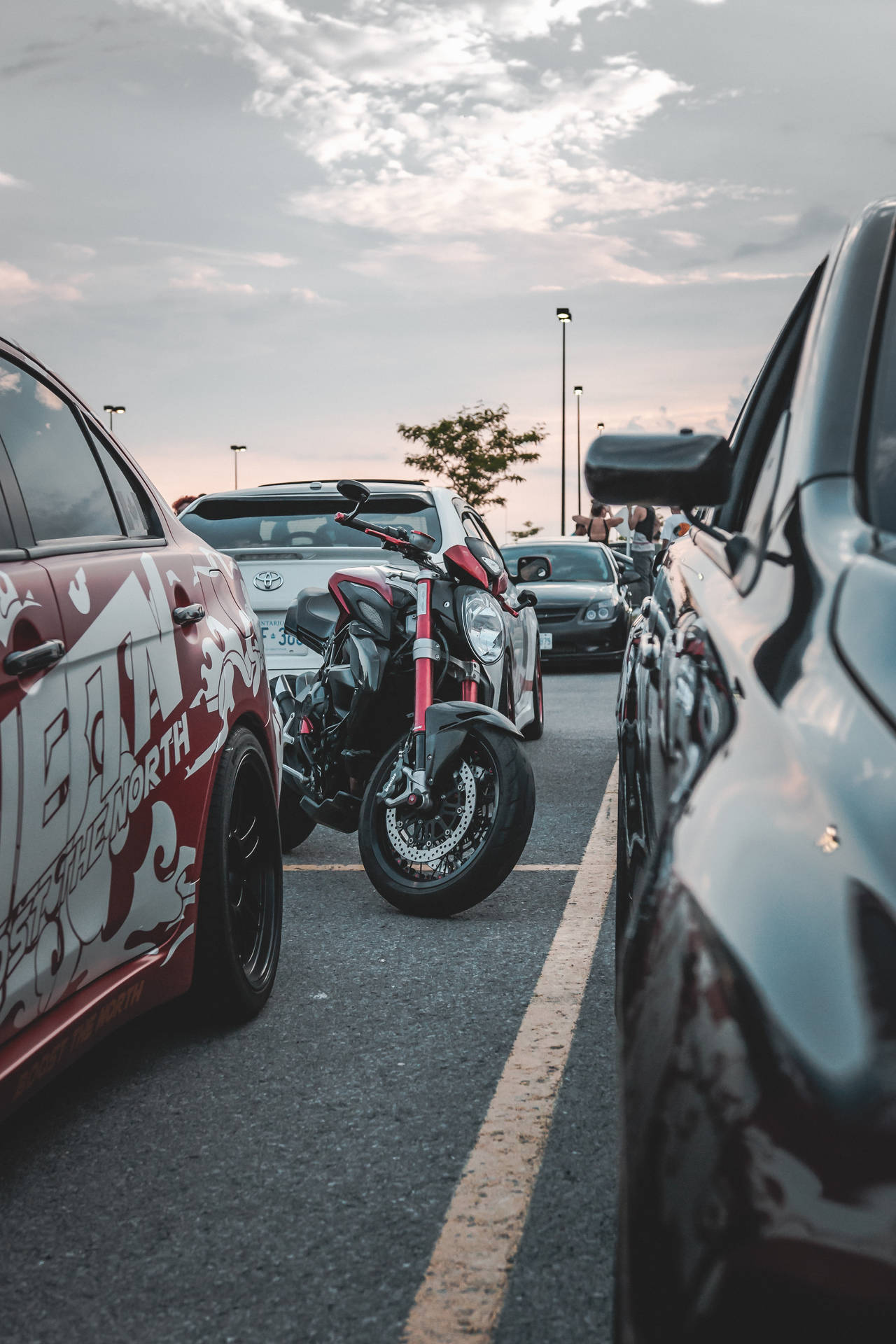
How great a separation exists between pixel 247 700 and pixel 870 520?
2206mm

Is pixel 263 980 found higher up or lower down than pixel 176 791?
lower down

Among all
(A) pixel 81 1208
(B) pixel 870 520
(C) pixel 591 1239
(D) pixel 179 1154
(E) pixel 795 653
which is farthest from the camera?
(D) pixel 179 1154

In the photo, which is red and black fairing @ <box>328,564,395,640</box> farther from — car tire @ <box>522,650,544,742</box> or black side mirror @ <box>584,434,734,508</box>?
car tire @ <box>522,650,544,742</box>

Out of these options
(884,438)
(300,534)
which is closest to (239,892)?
(884,438)

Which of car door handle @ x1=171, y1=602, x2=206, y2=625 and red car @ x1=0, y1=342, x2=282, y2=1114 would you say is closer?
red car @ x1=0, y1=342, x2=282, y2=1114

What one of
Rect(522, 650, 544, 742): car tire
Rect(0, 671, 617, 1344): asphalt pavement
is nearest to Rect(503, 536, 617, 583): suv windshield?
Rect(522, 650, 544, 742): car tire

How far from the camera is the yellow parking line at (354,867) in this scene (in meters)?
5.14

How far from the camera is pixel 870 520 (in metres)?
1.54

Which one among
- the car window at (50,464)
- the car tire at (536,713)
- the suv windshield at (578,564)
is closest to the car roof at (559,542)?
the suv windshield at (578,564)

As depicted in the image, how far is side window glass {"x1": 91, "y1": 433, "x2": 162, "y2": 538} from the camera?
310 centimetres

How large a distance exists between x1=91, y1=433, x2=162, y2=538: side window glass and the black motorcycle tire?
7.30 feet

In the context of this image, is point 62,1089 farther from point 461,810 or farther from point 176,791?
point 461,810

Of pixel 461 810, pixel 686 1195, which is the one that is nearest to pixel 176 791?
pixel 461 810

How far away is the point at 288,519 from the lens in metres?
7.32
